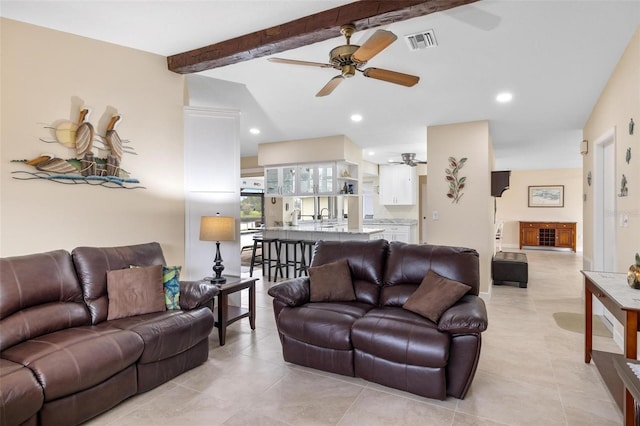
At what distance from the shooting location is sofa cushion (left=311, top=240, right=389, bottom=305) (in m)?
3.12

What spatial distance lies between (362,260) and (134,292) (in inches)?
78.3

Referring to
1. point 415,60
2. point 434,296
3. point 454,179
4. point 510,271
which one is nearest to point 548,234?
point 510,271

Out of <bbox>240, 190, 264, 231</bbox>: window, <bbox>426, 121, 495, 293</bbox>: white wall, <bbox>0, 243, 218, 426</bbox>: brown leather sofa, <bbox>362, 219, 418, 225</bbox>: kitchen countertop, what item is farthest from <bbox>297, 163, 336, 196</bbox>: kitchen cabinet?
<bbox>240, 190, 264, 231</bbox>: window

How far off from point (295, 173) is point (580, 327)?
491cm

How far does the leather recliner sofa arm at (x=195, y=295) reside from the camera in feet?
9.54

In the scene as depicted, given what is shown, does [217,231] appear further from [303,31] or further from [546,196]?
[546,196]

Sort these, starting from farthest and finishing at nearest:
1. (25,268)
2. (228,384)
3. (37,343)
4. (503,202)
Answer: (503,202) → (228,384) → (25,268) → (37,343)

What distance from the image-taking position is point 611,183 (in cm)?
398

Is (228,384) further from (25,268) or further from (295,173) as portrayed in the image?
(295,173)

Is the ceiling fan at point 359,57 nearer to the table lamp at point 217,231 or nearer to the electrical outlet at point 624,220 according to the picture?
the table lamp at point 217,231

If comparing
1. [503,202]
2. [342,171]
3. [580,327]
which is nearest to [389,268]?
[580,327]

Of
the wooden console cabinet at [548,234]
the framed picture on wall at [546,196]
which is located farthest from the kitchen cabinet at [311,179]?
the framed picture on wall at [546,196]

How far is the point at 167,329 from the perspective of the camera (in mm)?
2498

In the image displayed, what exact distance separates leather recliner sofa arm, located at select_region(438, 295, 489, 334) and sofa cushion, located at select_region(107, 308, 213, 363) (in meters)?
1.87
